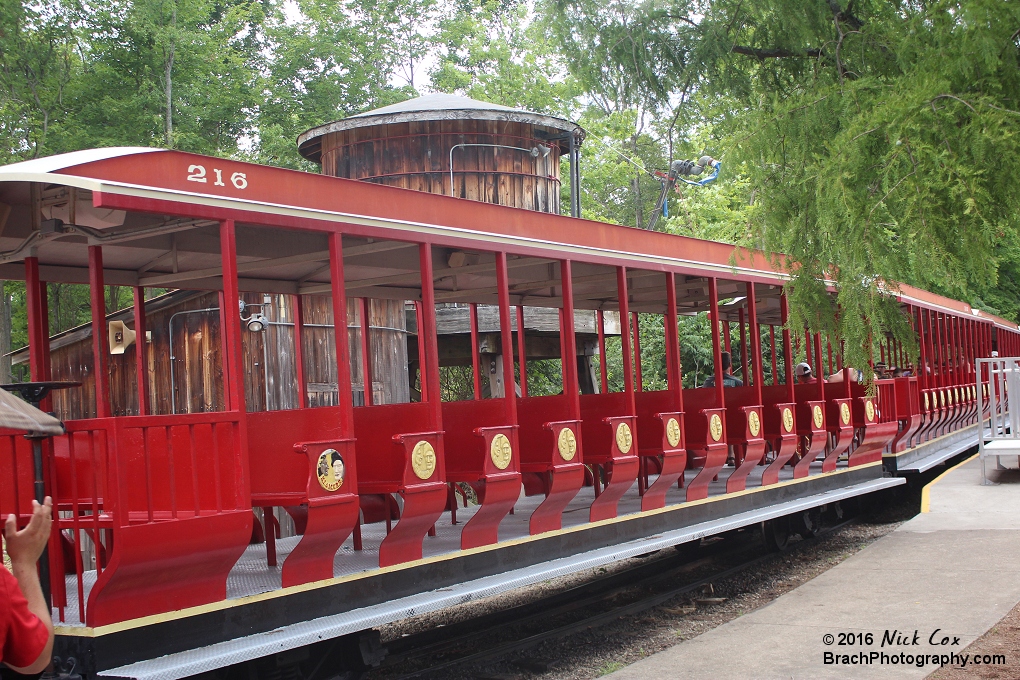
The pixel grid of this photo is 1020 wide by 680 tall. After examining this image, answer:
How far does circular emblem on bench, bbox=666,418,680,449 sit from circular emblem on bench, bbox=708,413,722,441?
522 millimetres

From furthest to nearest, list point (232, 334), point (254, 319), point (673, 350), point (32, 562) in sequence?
1. point (254, 319)
2. point (673, 350)
3. point (232, 334)
4. point (32, 562)

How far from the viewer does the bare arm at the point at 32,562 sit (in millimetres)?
2934

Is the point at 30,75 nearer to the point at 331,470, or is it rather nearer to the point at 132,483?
the point at 132,483

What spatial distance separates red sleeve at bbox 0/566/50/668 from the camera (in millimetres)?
2785

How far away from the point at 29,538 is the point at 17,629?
303 millimetres

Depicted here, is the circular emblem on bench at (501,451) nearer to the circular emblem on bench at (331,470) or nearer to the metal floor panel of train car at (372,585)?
the metal floor panel of train car at (372,585)

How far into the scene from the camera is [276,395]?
1348cm

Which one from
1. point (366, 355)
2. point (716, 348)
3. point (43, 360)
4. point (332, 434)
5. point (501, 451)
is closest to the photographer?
point (332, 434)

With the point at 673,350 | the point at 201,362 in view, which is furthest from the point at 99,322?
the point at 201,362

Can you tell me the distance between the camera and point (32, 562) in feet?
9.93

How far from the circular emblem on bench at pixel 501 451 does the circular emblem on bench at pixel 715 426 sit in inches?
112

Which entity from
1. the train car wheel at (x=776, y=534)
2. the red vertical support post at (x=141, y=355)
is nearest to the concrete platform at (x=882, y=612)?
the train car wheel at (x=776, y=534)

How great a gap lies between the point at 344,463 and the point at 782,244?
2.90 meters

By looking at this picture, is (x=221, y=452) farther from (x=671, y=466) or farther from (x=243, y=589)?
(x=671, y=466)
